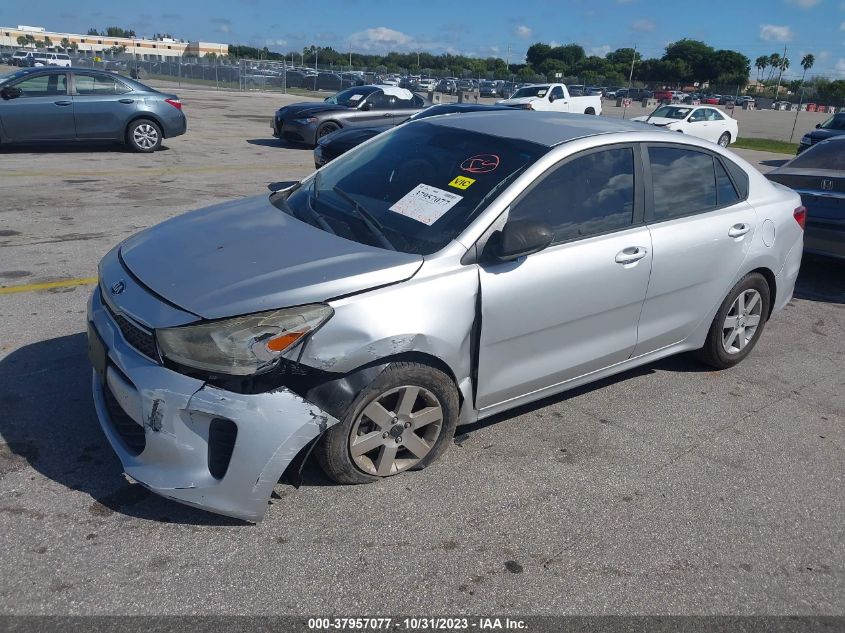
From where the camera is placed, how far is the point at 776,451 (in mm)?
4043

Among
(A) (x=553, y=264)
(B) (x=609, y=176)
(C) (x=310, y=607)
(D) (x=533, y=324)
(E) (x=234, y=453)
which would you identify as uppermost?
(B) (x=609, y=176)

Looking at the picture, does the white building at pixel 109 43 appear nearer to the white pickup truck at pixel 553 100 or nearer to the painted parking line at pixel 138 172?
the white pickup truck at pixel 553 100

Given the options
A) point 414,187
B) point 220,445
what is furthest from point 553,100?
point 220,445

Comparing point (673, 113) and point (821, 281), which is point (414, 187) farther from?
point (673, 113)

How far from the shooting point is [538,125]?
4.23 m

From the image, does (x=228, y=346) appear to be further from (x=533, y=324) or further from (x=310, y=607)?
(x=533, y=324)

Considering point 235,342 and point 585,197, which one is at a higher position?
point 585,197

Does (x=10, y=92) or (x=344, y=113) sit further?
(x=344, y=113)

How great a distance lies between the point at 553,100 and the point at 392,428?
2537cm

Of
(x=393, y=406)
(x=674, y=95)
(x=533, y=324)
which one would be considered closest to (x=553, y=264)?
(x=533, y=324)

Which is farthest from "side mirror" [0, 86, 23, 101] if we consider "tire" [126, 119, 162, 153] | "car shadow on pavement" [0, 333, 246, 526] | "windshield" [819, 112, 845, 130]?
"windshield" [819, 112, 845, 130]

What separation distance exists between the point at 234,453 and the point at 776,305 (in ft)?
13.4

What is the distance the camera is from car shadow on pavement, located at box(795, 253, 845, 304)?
7074 millimetres

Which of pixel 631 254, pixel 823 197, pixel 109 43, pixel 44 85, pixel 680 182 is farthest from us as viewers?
pixel 109 43
